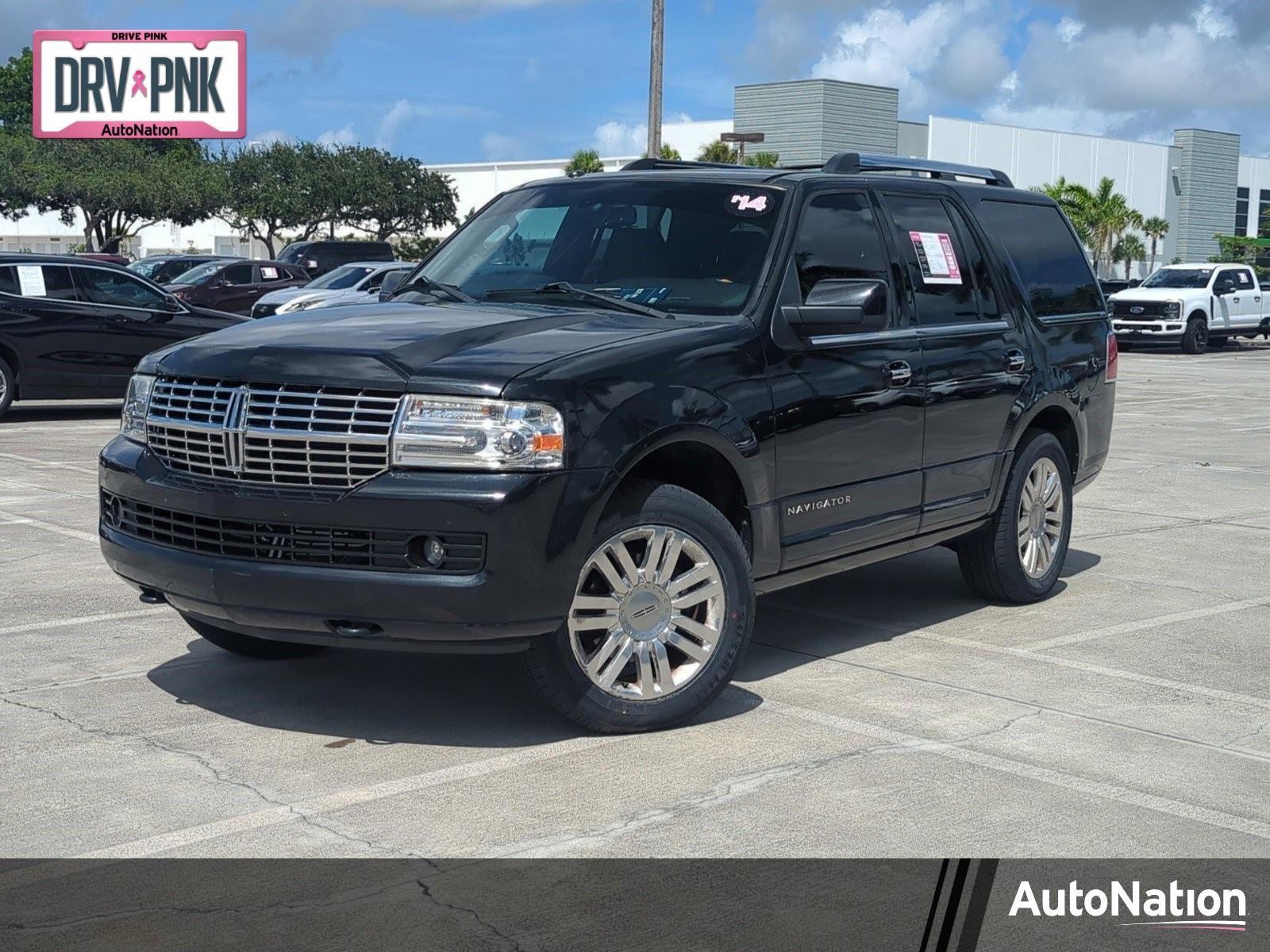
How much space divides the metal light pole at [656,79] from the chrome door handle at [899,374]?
21450 millimetres

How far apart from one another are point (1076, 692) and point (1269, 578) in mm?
3040

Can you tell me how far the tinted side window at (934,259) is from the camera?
7086 mm

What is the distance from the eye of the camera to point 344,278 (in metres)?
28.6

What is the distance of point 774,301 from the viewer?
6176 mm

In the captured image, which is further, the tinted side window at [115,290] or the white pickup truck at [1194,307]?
the white pickup truck at [1194,307]

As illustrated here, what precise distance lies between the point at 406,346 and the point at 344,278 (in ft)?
78.3

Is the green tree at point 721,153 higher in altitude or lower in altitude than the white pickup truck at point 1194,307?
higher

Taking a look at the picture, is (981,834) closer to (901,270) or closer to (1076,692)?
(1076,692)

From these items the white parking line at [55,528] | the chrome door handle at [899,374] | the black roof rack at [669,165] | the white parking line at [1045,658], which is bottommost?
the white parking line at [55,528]

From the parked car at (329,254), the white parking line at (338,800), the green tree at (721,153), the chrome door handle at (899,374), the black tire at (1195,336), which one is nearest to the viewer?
the white parking line at (338,800)

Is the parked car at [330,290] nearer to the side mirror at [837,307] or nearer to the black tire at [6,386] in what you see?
the black tire at [6,386]

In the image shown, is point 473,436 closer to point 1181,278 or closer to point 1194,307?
point 1194,307

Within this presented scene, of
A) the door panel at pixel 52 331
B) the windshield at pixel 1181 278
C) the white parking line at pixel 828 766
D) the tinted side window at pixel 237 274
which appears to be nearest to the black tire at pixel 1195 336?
the windshield at pixel 1181 278

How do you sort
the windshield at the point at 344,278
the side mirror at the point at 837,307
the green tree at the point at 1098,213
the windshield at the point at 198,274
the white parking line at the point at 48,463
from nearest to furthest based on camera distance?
the side mirror at the point at 837,307, the white parking line at the point at 48,463, the windshield at the point at 344,278, the windshield at the point at 198,274, the green tree at the point at 1098,213
